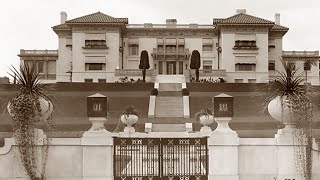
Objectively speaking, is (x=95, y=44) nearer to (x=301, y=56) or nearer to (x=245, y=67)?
(x=245, y=67)

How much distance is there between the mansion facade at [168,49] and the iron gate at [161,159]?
52285 mm

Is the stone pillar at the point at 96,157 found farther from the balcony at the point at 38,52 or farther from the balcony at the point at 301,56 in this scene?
the balcony at the point at 301,56

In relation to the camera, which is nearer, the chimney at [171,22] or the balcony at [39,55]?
the chimney at [171,22]

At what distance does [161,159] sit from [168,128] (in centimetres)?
1894

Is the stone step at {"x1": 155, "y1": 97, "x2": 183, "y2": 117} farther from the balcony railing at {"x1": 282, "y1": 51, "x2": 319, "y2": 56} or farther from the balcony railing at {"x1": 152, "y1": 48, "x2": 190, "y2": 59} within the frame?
the balcony railing at {"x1": 282, "y1": 51, "x2": 319, "y2": 56}

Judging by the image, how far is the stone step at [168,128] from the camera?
37000 mm

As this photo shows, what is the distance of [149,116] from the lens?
42719mm

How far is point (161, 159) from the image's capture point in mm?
18656

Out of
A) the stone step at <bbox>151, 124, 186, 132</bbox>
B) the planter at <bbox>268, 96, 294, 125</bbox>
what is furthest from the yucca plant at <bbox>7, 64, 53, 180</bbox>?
the stone step at <bbox>151, 124, 186, 132</bbox>

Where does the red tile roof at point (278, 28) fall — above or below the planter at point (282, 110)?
above

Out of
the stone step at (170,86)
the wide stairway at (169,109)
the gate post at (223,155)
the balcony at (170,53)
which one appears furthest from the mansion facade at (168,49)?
the gate post at (223,155)

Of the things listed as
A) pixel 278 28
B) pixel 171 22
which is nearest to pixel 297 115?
pixel 278 28

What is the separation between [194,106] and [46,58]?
1524 inches

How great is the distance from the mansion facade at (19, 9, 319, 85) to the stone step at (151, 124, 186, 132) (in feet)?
111
